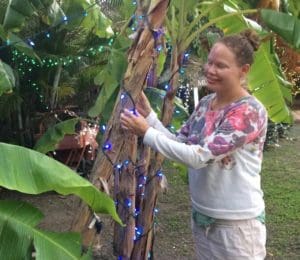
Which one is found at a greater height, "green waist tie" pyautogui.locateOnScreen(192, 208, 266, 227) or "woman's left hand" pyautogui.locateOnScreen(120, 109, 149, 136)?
"woman's left hand" pyautogui.locateOnScreen(120, 109, 149, 136)

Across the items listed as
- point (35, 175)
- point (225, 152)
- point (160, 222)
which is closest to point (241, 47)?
point (225, 152)

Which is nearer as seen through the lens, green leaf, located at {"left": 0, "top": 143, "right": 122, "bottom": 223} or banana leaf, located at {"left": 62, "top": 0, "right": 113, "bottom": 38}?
green leaf, located at {"left": 0, "top": 143, "right": 122, "bottom": 223}

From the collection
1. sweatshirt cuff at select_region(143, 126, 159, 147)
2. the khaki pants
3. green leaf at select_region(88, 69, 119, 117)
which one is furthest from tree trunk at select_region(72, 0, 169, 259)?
the khaki pants

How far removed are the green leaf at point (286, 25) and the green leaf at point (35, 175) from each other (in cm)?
136

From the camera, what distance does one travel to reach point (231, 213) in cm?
233

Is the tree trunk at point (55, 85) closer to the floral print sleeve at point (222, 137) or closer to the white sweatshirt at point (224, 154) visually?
the white sweatshirt at point (224, 154)

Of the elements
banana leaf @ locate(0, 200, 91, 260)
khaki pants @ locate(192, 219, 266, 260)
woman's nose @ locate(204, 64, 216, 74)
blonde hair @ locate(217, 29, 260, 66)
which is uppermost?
blonde hair @ locate(217, 29, 260, 66)

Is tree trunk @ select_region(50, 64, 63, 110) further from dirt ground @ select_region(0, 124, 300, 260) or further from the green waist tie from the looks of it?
the green waist tie

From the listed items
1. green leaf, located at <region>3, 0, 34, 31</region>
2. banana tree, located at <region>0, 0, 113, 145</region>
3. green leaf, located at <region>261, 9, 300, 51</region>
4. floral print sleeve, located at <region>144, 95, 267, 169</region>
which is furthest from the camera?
banana tree, located at <region>0, 0, 113, 145</region>

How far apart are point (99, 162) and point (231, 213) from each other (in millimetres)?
724

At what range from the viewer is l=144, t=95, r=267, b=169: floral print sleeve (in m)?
2.16

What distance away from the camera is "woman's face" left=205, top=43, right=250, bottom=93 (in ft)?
7.32

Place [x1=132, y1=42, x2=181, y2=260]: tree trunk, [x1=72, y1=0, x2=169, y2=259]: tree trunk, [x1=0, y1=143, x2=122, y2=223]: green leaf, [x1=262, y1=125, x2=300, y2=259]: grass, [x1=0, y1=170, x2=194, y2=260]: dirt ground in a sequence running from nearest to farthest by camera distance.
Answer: [x1=0, y1=143, x2=122, y2=223]: green leaf, [x1=72, y1=0, x2=169, y2=259]: tree trunk, [x1=132, y1=42, x2=181, y2=260]: tree trunk, [x1=0, y1=170, x2=194, y2=260]: dirt ground, [x1=262, y1=125, x2=300, y2=259]: grass

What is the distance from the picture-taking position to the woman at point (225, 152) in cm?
218
